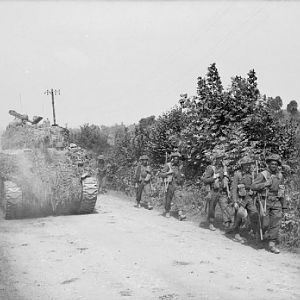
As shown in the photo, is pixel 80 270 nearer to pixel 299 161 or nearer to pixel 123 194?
pixel 299 161

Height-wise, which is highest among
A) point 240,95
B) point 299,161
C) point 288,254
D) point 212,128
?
point 240,95

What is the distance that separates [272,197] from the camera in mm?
8148

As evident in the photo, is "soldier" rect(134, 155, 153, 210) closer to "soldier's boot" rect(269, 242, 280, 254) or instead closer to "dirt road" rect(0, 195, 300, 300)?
"dirt road" rect(0, 195, 300, 300)

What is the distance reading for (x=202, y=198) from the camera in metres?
12.4

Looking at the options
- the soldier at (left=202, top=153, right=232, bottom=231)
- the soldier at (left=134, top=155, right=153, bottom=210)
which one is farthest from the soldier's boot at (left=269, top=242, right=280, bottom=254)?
the soldier at (left=134, top=155, right=153, bottom=210)

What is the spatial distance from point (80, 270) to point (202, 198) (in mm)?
6272

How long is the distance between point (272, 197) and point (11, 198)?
21.7 feet

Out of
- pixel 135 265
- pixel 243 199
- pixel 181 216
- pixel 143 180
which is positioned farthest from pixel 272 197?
pixel 143 180

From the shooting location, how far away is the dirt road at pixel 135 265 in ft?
18.7

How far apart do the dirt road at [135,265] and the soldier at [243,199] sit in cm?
49

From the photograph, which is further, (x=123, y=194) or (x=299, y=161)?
(x=123, y=194)

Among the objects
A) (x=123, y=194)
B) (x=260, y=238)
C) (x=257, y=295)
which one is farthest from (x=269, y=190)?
(x=123, y=194)

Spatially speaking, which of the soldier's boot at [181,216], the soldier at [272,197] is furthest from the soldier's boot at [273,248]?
the soldier's boot at [181,216]

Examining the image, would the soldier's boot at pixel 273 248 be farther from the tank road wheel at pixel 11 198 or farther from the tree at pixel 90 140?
the tree at pixel 90 140
